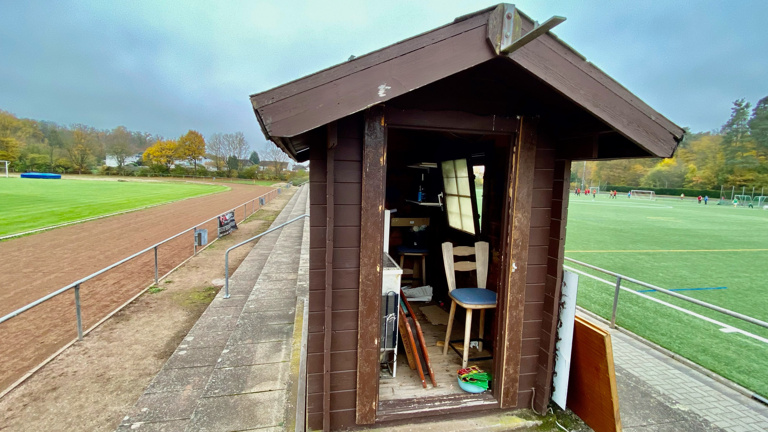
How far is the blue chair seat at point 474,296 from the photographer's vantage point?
3.07 metres

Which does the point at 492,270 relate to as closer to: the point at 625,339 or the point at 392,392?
the point at 392,392

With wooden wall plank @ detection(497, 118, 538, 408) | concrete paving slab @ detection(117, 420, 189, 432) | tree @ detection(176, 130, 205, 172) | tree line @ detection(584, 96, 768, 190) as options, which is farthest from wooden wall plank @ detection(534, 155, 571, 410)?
tree @ detection(176, 130, 205, 172)

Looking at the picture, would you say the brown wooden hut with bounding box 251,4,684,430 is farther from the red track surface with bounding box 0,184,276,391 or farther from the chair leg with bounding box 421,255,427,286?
the red track surface with bounding box 0,184,276,391

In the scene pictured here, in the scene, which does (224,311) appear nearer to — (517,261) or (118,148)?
(517,261)

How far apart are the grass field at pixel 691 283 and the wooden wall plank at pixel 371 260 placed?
408 cm

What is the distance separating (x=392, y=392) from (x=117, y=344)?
412 centimetres

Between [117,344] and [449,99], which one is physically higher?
[449,99]

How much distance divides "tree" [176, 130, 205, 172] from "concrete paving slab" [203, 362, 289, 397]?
73684 millimetres

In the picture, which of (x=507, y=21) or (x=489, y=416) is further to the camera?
(x=489, y=416)

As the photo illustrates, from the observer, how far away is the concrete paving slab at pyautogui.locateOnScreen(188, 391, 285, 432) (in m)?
2.55

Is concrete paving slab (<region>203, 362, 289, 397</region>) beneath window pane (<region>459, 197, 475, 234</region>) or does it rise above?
beneath

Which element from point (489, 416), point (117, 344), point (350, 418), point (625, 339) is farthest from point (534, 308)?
point (117, 344)

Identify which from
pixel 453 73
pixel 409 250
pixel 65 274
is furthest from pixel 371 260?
pixel 65 274

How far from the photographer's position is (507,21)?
1.82m
